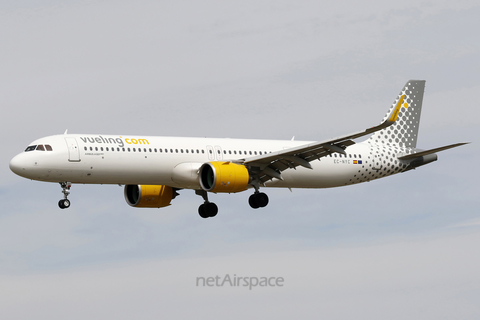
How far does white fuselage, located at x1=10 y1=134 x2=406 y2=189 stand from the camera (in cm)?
4162

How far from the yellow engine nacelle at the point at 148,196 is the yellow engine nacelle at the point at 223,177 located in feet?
15.7

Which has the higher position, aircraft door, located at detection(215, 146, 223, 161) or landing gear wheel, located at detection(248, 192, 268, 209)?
aircraft door, located at detection(215, 146, 223, 161)

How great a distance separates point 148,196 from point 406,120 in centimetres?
1708

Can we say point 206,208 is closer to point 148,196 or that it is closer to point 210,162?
point 148,196

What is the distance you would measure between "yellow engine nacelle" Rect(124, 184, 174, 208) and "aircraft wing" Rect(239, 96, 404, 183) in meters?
5.52

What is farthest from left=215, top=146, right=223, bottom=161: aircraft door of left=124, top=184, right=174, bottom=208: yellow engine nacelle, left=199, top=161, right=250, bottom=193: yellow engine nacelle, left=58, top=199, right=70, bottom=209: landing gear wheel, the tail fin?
the tail fin

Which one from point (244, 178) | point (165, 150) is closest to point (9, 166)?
point (165, 150)

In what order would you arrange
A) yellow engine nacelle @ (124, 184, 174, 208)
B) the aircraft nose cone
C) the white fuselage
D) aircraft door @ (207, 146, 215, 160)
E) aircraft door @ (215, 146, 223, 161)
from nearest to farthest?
the aircraft nose cone
the white fuselage
aircraft door @ (207, 146, 215, 160)
aircraft door @ (215, 146, 223, 161)
yellow engine nacelle @ (124, 184, 174, 208)

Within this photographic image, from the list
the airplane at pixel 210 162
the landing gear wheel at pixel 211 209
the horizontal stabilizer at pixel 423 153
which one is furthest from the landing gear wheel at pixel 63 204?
the horizontal stabilizer at pixel 423 153

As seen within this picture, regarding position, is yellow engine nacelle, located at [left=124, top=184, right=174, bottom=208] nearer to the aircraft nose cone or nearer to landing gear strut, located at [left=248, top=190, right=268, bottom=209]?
landing gear strut, located at [left=248, top=190, right=268, bottom=209]

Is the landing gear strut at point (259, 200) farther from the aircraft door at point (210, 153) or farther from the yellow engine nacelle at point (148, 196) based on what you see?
the yellow engine nacelle at point (148, 196)

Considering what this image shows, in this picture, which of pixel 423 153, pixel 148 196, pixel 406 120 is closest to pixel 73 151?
pixel 148 196

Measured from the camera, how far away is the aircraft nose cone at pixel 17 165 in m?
41.3

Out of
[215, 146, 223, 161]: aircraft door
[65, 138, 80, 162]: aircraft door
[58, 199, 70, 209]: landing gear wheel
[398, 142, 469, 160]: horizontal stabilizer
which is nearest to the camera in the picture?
[65, 138, 80, 162]: aircraft door
